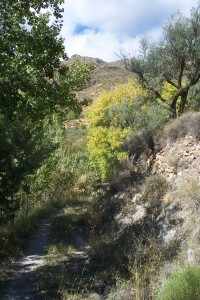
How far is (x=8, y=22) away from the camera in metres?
9.78

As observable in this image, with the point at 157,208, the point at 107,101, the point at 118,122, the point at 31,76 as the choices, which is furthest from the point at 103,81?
the point at 31,76

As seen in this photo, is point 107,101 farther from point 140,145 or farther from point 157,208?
point 157,208

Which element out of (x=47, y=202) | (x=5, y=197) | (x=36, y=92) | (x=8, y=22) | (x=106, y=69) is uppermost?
(x=106, y=69)

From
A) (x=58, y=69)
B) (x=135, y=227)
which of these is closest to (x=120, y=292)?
(x=135, y=227)

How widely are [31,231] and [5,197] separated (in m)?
8.50

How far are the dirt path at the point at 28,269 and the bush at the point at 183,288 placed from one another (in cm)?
391

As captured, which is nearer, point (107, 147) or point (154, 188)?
point (154, 188)

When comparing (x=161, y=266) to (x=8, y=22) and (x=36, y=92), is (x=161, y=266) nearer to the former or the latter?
(x=36, y=92)

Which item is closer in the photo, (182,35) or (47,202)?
(182,35)

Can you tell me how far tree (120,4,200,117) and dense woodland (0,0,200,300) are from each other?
49 millimetres

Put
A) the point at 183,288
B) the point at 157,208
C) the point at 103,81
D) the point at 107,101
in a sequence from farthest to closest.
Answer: the point at 103,81
the point at 107,101
the point at 157,208
the point at 183,288

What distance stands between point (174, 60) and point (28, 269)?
12826 millimetres

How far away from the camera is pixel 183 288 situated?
5.35 meters

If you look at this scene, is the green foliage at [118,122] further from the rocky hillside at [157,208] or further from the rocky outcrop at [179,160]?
the rocky outcrop at [179,160]
